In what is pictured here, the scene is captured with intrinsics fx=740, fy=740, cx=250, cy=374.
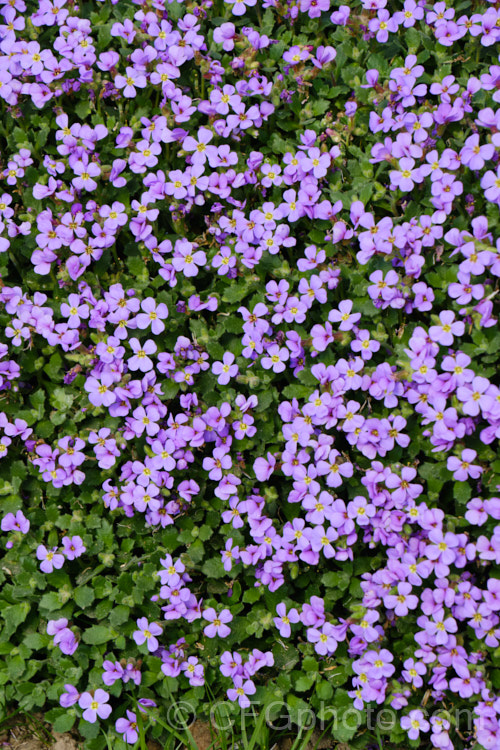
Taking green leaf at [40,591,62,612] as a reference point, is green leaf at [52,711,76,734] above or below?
below

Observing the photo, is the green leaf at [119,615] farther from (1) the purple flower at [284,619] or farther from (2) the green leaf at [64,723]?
(1) the purple flower at [284,619]

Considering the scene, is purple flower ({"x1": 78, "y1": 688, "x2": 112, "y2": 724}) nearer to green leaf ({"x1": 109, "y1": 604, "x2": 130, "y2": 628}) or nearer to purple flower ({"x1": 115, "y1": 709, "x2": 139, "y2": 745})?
purple flower ({"x1": 115, "y1": 709, "x2": 139, "y2": 745})

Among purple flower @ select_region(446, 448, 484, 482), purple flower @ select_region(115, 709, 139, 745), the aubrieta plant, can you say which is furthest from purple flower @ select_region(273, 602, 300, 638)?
purple flower @ select_region(446, 448, 484, 482)

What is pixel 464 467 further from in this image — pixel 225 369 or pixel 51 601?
pixel 51 601

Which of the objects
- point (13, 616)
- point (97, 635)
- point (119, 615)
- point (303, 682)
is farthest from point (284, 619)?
point (13, 616)

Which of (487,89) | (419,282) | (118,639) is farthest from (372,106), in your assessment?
(118,639)

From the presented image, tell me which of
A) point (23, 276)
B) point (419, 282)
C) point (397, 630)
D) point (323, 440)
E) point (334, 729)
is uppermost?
point (419, 282)

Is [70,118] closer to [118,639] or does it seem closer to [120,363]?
[120,363]

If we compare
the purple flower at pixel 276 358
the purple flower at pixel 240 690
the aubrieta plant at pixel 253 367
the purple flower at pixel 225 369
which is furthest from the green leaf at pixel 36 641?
the purple flower at pixel 276 358
